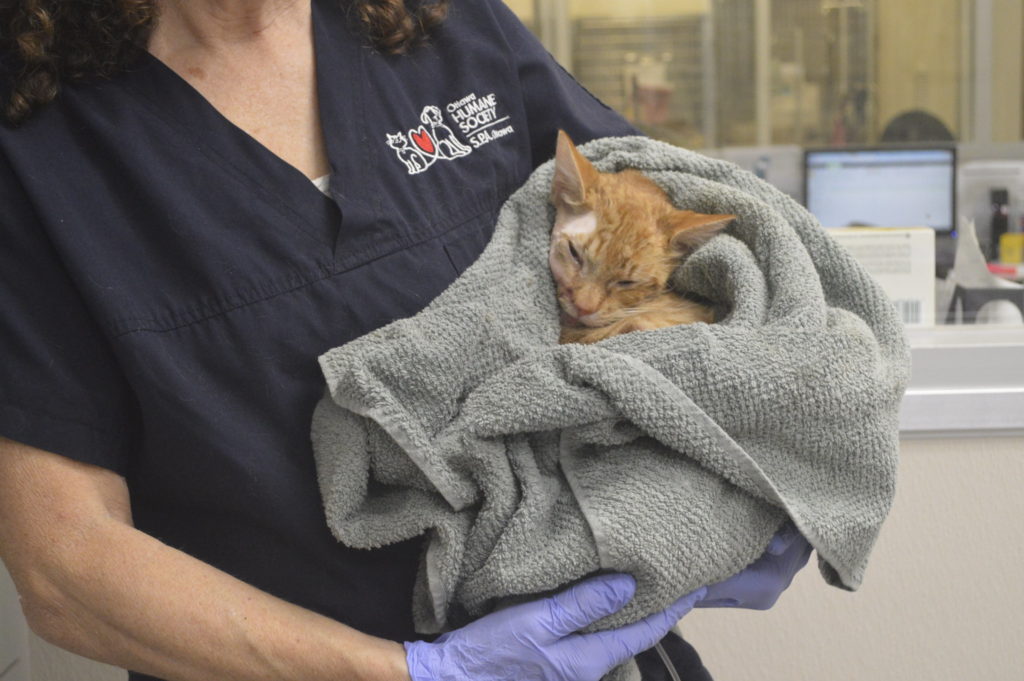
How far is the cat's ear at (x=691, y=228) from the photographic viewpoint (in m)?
1.04

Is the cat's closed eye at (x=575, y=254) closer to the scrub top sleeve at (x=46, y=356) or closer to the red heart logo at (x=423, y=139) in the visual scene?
the red heart logo at (x=423, y=139)

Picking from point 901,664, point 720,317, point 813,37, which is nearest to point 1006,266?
point 901,664

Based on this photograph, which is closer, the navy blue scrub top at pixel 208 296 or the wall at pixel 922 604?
the navy blue scrub top at pixel 208 296

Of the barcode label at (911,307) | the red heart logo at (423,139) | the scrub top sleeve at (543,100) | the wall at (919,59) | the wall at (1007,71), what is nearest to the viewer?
the red heart logo at (423,139)

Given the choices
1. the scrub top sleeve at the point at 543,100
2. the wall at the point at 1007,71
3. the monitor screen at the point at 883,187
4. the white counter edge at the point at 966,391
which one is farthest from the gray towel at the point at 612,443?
the wall at the point at 1007,71

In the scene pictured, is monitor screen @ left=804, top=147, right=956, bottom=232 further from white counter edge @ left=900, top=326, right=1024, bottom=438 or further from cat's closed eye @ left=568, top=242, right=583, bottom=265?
cat's closed eye @ left=568, top=242, right=583, bottom=265

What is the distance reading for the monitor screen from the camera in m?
3.27

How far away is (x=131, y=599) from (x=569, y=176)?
1.93ft

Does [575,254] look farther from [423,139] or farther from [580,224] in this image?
[423,139]

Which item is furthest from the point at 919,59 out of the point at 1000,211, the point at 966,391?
the point at 966,391

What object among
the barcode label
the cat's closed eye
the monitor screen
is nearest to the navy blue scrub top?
the cat's closed eye

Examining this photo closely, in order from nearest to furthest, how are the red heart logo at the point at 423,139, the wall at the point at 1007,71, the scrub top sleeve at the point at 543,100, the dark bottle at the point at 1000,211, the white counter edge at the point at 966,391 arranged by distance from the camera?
the red heart logo at the point at 423,139
the scrub top sleeve at the point at 543,100
the white counter edge at the point at 966,391
the dark bottle at the point at 1000,211
the wall at the point at 1007,71

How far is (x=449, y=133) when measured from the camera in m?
1.11

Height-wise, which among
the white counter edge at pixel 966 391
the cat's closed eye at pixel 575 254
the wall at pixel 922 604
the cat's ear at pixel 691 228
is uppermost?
the cat's ear at pixel 691 228
